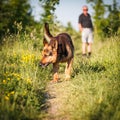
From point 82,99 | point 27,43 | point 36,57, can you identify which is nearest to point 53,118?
point 82,99

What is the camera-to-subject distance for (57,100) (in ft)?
23.2

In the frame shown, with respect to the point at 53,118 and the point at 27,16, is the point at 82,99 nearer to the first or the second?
the point at 53,118

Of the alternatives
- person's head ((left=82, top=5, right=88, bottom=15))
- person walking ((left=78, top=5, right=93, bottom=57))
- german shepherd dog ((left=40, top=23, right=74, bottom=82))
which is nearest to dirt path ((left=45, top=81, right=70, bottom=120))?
german shepherd dog ((left=40, top=23, right=74, bottom=82))

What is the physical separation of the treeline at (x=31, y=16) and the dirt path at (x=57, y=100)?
342cm

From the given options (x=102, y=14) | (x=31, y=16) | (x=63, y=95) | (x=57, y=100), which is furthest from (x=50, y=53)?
(x=102, y=14)

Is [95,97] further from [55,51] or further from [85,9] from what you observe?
[85,9]

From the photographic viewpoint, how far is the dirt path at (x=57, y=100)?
6188 millimetres

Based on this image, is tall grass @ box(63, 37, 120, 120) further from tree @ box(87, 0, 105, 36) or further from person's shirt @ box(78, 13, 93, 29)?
tree @ box(87, 0, 105, 36)

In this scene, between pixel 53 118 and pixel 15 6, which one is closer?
pixel 53 118

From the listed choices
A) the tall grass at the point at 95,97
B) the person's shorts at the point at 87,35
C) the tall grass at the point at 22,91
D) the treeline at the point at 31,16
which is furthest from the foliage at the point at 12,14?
the tall grass at the point at 95,97

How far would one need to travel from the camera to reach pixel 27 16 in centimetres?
2044

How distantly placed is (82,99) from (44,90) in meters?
1.70

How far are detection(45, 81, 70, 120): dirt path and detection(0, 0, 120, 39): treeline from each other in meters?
3.42

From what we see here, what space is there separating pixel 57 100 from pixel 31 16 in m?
14.0
